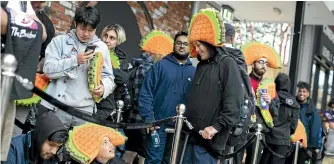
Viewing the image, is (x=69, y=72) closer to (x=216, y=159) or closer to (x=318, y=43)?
(x=216, y=159)

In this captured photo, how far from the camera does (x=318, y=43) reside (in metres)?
14.2

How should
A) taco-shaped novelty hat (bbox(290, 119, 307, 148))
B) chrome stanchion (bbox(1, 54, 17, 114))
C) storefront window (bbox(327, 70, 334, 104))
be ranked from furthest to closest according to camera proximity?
1. storefront window (bbox(327, 70, 334, 104))
2. taco-shaped novelty hat (bbox(290, 119, 307, 148))
3. chrome stanchion (bbox(1, 54, 17, 114))

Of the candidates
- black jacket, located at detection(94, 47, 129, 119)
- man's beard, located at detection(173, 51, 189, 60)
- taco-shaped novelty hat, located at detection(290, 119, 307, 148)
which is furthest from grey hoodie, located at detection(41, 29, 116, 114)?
taco-shaped novelty hat, located at detection(290, 119, 307, 148)

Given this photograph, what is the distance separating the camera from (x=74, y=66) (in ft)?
15.6

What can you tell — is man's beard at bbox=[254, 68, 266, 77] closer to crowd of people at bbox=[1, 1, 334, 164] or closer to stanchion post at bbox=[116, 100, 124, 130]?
crowd of people at bbox=[1, 1, 334, 164]

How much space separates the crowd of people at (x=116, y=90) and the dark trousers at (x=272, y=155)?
1.08m


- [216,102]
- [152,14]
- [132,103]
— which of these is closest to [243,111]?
[216,102]

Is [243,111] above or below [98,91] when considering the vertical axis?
below

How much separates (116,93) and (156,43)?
812 millimetres

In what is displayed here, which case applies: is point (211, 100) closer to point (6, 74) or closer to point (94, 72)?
point (94, 72)

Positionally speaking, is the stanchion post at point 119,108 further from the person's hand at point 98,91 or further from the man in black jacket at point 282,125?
the man in black jacket at point 282,125

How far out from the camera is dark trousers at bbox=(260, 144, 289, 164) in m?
7.51

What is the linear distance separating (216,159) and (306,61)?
938 cm

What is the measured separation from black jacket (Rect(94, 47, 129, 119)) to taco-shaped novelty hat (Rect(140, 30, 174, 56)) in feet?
1.34
